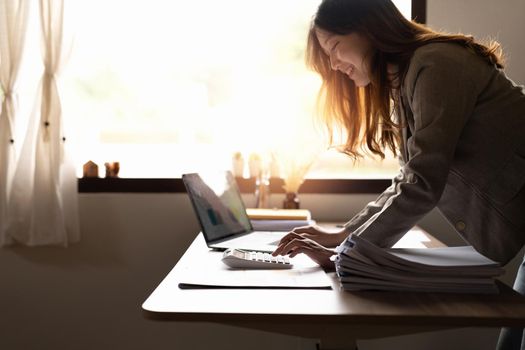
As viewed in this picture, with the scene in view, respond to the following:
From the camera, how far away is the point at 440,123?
127 centimetres

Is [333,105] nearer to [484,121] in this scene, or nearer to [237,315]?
[484,121]

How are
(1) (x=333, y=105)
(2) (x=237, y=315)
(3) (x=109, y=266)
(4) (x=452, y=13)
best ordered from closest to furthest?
1. (2) (x=237, y=315)
2. (1) (x=333, y=105)
3. (4) (x=452, y=13)
4. (3) (x=109, y=266)

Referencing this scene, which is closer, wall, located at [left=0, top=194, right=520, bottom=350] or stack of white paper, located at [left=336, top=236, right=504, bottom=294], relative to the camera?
stack of white paper, located at [left=336, top=236, right=504, bottom=294]

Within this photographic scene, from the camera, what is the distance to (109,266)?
2631mm

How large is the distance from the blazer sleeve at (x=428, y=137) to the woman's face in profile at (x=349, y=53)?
0.17 meters

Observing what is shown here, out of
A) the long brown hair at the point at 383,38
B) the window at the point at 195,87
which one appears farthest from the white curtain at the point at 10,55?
the long brown hair at the point at 383,38

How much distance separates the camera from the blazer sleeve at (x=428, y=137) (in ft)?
4.15

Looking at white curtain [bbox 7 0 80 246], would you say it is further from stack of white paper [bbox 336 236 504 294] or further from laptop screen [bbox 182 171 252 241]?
stack of white paper [bbox 336 236 504 294]

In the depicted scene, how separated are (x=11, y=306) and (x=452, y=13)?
2.15 meters

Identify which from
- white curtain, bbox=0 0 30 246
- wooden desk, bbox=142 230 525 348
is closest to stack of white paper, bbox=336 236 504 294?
wooden desk, bbox=142 230 525 348

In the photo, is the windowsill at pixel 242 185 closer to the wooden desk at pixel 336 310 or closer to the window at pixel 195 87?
the window at pixel 195 87

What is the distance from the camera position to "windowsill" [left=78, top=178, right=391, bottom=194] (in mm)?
2568

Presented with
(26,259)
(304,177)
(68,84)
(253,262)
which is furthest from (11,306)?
(253,262)

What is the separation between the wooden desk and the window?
141 centimetres
